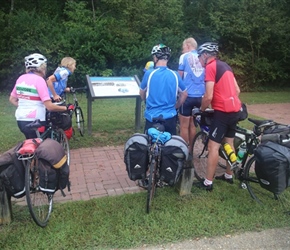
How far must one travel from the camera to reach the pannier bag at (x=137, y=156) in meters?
3.76

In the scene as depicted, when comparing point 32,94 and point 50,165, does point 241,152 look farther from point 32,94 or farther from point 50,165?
point 32,94

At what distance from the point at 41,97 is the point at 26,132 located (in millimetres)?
509

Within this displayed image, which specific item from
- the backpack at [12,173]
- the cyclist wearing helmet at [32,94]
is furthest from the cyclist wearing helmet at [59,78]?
the backpack at [12,173]

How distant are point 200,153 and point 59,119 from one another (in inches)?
87.7

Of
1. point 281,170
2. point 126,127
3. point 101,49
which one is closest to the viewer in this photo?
point 281,170

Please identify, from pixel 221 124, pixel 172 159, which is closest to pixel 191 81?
pixel 221 124

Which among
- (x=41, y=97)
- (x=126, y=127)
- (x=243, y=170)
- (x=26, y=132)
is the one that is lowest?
(x=126, y=127)

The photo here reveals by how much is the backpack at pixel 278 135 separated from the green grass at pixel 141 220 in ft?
2.86

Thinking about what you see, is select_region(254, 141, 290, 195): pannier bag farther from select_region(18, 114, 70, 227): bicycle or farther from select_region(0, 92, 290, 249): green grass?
select_region(18, 114, 70, 227): bicycle

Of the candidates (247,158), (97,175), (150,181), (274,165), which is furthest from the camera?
(97,175)

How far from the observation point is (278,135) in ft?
12.1

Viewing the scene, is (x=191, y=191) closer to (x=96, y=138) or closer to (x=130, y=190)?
(x=130, y=190)

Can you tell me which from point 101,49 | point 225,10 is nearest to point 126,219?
point 101,49

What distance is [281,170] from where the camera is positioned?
3469mm
